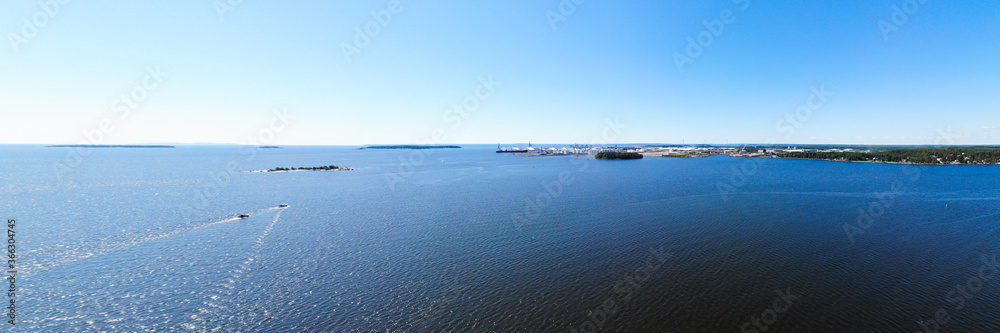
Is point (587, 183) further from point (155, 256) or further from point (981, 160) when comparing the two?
point (981, 160)

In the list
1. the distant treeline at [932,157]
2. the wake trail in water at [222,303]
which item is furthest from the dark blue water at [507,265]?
the distant treeline at [932,157]

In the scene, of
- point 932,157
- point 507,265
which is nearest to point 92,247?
point 507,265

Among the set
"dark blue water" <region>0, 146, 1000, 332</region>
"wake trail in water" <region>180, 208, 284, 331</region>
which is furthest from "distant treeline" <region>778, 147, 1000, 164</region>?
"wake trail in water" <region>180, 208, 284, 331</region>

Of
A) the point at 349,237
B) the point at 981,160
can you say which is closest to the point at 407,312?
the point at 349,237

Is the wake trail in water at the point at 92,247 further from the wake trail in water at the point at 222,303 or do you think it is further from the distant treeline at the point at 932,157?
the distant treeline at the point at 932,157

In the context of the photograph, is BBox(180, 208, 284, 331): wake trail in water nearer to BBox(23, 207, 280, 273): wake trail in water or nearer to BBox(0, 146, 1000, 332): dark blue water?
BBox(0, 146, 1000, 332): dark blue water
